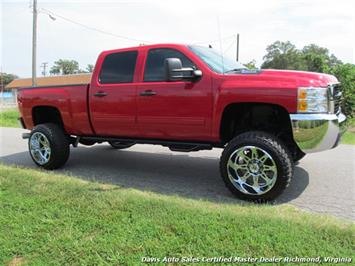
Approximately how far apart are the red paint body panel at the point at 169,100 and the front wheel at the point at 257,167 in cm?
43

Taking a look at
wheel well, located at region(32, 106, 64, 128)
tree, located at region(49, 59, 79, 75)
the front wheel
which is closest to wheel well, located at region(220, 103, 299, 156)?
the front wheel

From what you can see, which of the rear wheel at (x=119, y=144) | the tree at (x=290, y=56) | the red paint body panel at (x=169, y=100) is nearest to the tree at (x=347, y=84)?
the rear wheel at (x=119, y=144)

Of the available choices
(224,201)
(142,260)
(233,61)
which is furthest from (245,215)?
(233,61)

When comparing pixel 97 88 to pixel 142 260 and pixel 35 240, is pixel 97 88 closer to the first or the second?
pixel 35 240

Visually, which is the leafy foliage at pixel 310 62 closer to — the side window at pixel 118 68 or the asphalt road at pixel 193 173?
the asphalt road at pixel 193 173

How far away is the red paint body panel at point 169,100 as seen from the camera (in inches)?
173

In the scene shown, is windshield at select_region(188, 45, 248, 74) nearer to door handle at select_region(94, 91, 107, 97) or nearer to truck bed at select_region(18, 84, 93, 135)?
door handle at select_region(94, 91, 107, 97)

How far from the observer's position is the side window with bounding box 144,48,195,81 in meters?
5.23

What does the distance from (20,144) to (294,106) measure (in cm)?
736

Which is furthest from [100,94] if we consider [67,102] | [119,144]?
[119,144]

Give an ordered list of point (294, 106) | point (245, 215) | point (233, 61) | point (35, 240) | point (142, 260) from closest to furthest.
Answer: point (142, 260), point (35, 240), point (245, 215), point (294, 106), point (233, 61)

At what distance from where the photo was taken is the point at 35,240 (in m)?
3.43

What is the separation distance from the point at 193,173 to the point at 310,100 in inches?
93.3

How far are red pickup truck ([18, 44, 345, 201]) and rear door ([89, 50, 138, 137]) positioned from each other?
0.05 feet
